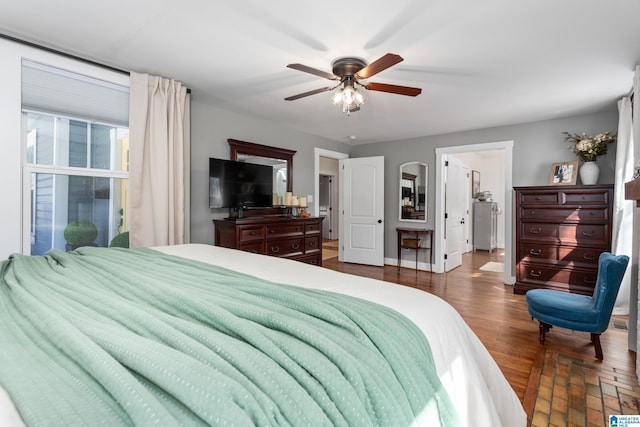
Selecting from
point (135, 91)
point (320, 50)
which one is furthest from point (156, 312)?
point (135, 91)

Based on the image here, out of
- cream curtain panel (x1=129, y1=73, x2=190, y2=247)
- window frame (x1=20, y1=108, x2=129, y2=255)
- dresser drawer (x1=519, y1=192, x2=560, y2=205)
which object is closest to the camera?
window frame (x1=20, y1=108, x2=129, y2=255)

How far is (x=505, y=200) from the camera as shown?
14.9 ft

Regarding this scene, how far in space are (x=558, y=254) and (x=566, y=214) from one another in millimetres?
509

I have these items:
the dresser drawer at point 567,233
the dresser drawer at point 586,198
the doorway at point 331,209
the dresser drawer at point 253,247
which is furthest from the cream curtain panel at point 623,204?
the doorway at point 331,209

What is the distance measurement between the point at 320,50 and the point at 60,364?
8.27ft

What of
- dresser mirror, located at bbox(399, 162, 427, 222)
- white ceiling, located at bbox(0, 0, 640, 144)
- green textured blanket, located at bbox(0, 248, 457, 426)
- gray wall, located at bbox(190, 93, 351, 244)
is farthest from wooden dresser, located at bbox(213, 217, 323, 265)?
green textured blanket, located at bbox(0, 248, 457, 426)

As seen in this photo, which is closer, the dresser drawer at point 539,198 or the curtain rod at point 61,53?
the curtain rod at point 61,53

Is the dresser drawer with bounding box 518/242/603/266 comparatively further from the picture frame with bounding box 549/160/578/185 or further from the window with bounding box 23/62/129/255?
the window with bounding box 23/62/129/255

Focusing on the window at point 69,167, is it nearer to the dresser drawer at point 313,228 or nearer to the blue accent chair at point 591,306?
the dresser drawer at point 313,228

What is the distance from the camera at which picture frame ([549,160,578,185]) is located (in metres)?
4.00

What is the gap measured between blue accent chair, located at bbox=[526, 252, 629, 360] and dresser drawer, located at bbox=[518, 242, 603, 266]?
1.45 metres

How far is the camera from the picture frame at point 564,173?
4.00 meters

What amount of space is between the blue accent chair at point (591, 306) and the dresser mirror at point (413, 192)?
118 inches

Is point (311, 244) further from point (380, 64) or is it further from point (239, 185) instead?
point (380, 64)
